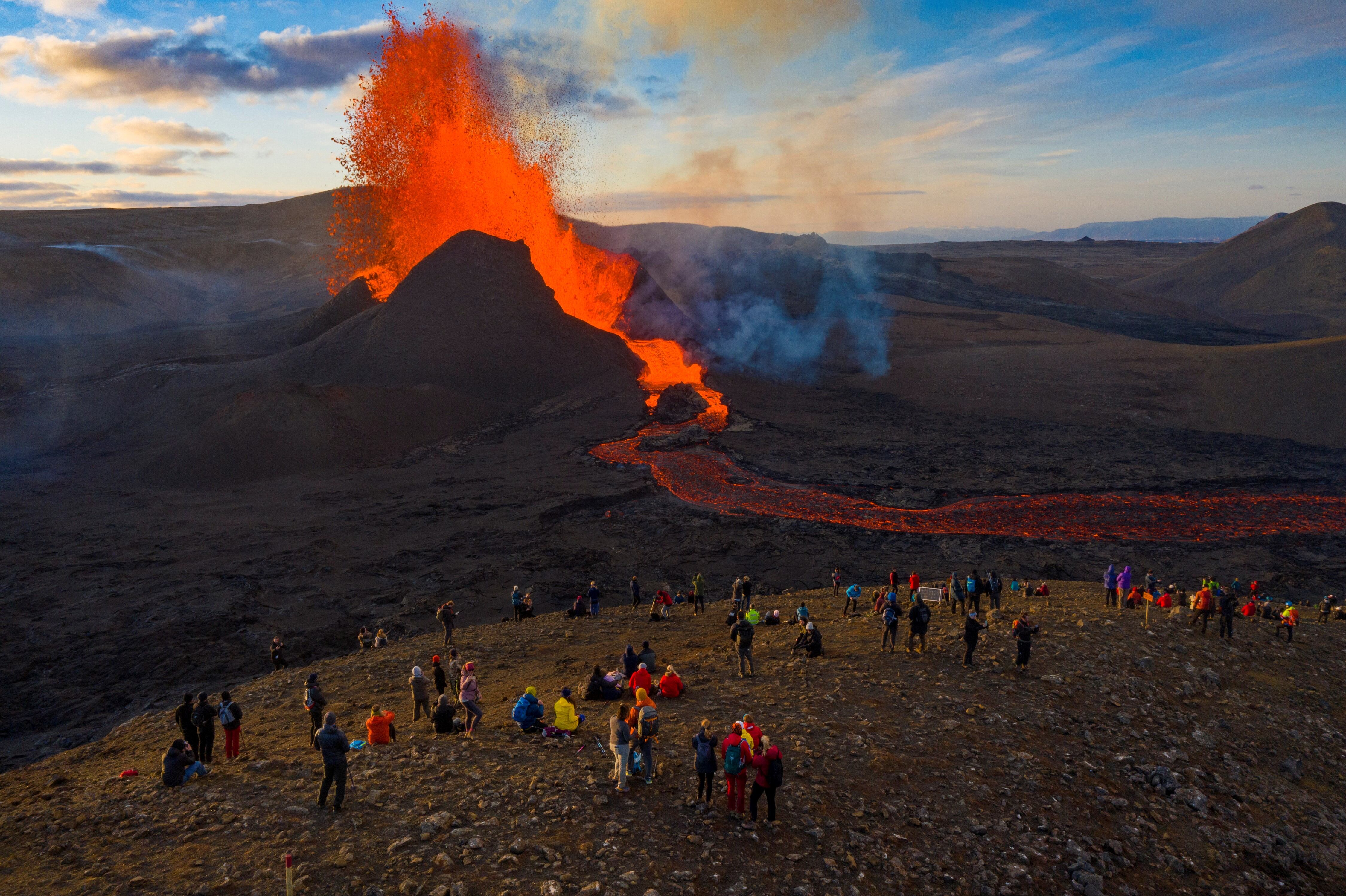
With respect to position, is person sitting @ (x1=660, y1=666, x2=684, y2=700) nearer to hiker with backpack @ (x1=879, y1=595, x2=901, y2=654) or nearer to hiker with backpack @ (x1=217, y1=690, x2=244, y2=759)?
hiker with backpack @ (x1=879, y1=595, x2=901, y2=654)

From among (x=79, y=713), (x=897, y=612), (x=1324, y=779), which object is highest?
(x=897, y=612)

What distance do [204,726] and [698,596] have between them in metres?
13.7

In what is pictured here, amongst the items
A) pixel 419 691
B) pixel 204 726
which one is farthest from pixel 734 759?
pixel 204 726

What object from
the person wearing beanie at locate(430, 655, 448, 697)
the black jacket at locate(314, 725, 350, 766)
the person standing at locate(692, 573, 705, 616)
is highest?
the black jacket at locate(314, 725, 350, 766)

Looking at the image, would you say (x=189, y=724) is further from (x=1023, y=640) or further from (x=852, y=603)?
(x=852, y=603)

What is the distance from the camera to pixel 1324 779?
13945 mm

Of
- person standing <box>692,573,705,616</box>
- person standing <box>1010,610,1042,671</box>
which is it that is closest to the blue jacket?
person standing <box>1010,610,1042,671</box>

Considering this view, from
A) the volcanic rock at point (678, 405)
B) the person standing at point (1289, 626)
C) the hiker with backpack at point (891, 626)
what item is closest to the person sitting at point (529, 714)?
the hiker with backpack at point (891, 626)

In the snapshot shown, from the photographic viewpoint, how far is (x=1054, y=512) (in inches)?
1439

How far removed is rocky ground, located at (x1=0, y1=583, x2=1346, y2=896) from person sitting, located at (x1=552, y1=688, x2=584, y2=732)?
38 centimetres

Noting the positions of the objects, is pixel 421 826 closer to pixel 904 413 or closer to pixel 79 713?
pixel 79 713

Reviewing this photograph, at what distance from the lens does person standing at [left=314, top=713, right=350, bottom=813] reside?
1045cm

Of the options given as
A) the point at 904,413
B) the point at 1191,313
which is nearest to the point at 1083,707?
the point at 904,413

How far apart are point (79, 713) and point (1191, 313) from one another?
131m
